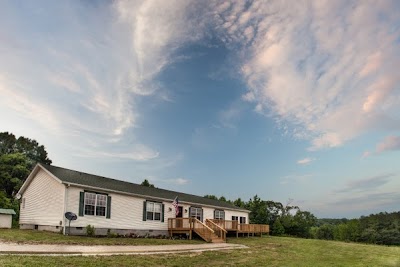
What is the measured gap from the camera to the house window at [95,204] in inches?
755

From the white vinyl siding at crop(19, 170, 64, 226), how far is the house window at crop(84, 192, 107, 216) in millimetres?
1477

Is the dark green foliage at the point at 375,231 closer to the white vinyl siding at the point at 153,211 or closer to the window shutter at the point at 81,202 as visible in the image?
the white vinyl siding at the point at 153,211

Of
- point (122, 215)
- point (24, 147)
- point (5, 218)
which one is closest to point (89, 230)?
point (122, 215)

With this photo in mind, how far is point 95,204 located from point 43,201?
359 cm

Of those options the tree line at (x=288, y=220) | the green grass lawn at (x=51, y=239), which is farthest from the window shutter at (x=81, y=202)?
the tree line at (x=288, y=220)

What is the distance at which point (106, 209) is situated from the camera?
66.0ft

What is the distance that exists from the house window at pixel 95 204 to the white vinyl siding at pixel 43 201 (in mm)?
1477

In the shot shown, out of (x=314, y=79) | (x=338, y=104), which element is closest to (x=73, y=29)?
(x=314, y=79)

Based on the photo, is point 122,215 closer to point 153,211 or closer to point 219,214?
point 153,211

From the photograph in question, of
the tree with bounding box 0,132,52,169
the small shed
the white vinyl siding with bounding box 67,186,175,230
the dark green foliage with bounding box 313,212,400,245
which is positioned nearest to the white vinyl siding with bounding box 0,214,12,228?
the small shed

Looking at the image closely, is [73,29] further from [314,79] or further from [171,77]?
[314,79]

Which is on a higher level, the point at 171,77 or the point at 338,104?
the point at 171,77

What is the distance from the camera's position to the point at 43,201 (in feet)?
66.2

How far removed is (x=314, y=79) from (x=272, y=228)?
86.4 ft
